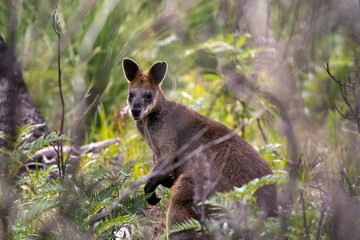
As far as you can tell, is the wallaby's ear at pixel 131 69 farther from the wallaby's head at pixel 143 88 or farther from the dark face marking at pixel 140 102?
the dark face marking at pixel 140 102

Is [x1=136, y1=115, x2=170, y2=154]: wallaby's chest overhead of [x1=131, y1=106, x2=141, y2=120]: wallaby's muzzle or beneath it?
beneath

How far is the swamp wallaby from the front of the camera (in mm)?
3883

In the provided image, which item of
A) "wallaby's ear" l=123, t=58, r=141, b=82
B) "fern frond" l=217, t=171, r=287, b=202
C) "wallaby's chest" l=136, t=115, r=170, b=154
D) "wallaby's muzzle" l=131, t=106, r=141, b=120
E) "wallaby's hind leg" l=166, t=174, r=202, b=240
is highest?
"wallaby's ear" l=123, t=58, r=141, b=82

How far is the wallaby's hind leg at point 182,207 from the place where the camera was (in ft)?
12.9

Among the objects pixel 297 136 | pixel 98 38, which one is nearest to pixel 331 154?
pixel 297 136

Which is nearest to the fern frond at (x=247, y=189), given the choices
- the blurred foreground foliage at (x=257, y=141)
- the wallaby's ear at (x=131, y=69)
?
the blurred foreground foliage at (x=257, y=141)

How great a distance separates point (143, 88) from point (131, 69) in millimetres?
324

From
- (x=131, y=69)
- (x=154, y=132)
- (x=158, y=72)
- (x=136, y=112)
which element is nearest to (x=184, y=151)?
(x=154, y=132)

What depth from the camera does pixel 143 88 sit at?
4855 millimetres

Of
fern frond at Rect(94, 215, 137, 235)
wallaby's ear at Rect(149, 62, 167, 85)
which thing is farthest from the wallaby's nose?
fern frond at Rect(94, 215, 137, 235)

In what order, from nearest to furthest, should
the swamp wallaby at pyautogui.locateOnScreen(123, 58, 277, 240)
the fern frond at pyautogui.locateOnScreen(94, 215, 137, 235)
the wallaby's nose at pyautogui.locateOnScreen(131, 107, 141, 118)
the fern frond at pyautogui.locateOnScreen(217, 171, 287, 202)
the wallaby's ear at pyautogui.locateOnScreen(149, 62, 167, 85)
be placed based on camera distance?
1. the fern frond at pyautogui.locateOnScreen(217, 171, 287, 202)
2. the fern frond at pyautogui.locateOnScreen(94, 215, 137, 235)
3. the swamp wallaby at pyautogui.locateOnScreen(123, 58, 277, 240)
4. the wallaby's nose at pyautogui.locateOnScreen(131, 107, 141, 118)
5. the wallaby's ear at pyautogui.locateOnScreen(149, 62, 167, 85)

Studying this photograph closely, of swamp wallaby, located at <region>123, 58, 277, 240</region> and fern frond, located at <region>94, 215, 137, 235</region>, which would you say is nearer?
fern frond, located at <region>94, 215, 137, 235</region>

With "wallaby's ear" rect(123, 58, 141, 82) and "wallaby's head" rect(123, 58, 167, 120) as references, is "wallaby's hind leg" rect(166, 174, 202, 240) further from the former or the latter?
"wallaby's ear" rect(123, 58, 141, 82)

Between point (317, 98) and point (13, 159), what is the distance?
8.69 ft
